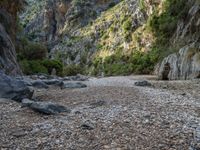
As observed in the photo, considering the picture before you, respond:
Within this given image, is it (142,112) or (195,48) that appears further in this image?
Answer: (195,48)

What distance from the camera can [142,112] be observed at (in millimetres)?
10836

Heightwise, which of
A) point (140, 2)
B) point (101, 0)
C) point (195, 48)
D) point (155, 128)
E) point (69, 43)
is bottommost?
point (155, 128)

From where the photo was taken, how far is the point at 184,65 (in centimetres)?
3259

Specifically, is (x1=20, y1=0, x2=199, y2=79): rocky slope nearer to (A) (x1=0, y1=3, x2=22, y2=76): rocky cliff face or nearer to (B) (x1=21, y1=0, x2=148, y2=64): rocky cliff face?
(B) (x1=21, y1=0, x2=148, y2=64): rocky cliff face

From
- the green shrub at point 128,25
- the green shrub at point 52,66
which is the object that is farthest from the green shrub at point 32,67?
the green shrub at point 128,25

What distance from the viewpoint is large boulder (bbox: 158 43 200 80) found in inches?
1194

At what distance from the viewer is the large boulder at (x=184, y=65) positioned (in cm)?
3033

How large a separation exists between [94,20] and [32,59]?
201 ft

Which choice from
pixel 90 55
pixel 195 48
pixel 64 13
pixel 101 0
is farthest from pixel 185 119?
pixel 64 13

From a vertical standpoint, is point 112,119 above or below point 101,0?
below

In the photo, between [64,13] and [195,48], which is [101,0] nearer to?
[64,13]

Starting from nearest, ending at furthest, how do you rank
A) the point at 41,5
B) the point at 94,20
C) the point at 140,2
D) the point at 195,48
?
1. the point at 195,48
2. the point at 140,2
3. the point at 94,20
4. the point at 41,5

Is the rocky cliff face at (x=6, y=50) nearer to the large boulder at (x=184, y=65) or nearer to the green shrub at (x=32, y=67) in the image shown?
the green shrub at (x=32, y=67)

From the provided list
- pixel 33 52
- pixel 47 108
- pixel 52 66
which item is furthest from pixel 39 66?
pixel 47 108
